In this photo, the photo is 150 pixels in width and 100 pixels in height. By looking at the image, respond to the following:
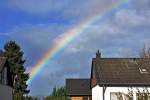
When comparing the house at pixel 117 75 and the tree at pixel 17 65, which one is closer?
the house at pixel 117 75

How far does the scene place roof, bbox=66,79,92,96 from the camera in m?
70.5

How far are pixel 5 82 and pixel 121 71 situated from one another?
40.6 ft

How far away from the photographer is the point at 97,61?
52.0 meters

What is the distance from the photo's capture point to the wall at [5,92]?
44.3m

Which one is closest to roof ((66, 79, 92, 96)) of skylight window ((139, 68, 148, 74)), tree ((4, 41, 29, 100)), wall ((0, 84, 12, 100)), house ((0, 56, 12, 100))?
tree ((4, 41, 29, 100))

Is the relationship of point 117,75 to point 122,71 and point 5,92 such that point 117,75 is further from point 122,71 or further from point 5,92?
point 5,92

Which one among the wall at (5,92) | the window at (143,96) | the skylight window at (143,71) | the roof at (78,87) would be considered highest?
the skylight window at (143,71)

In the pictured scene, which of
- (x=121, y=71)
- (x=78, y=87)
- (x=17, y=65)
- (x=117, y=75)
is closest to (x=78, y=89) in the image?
(x=78, y=87)

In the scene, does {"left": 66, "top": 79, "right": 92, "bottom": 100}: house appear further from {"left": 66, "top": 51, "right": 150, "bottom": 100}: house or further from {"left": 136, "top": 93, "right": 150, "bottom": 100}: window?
{"left": 136, "top": 93, "right": 150, "bottom": 100}: window

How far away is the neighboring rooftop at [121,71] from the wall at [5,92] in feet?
30.2

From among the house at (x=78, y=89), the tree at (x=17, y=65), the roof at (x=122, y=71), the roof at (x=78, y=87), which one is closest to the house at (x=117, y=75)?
the roof at (x=122, y=71)

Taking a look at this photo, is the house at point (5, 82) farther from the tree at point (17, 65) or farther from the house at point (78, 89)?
the tree at point (17, 65)

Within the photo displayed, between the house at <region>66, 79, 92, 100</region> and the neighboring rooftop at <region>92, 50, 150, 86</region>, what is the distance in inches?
691

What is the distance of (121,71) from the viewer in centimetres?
4953
